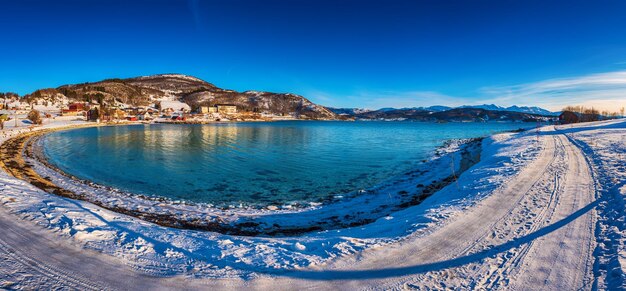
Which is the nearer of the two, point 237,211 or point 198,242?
point 198,242

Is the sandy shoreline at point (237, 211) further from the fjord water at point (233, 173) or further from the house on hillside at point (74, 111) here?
the house on hillside at point (74, 111)

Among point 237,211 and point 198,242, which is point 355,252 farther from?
point 237,211

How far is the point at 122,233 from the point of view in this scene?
26.7 ft

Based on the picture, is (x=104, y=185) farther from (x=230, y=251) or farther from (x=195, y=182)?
(x=230, y=251)

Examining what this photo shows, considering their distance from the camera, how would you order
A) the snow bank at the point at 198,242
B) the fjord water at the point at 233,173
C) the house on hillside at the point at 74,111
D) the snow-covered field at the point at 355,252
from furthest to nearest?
the house on hillside at the point at 74,111
the fjord water at the point at 233,173
the snow bank at the point at 198,242
the snow-covered field at the point at 355,252

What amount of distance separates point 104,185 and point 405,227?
66.5 feet

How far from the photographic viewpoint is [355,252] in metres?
6.73

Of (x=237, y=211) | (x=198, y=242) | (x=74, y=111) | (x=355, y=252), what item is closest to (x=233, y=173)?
(x=237, y=211)

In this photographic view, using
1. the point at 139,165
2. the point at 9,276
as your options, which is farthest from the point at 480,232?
the point at 139,165

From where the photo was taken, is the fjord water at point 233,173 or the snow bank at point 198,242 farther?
the fjord water at point 233,173

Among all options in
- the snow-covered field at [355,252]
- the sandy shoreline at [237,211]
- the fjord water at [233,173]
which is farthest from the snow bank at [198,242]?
the fjord water at [233,173]

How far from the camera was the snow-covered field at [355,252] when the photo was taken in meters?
5.61

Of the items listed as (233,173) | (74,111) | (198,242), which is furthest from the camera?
(74,111)

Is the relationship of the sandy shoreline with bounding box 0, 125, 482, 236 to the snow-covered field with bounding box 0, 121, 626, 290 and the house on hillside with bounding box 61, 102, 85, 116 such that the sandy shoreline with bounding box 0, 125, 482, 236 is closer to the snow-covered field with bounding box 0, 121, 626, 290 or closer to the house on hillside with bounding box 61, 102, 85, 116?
the snow-covered field with bounding box 0, 121, 626, 290
